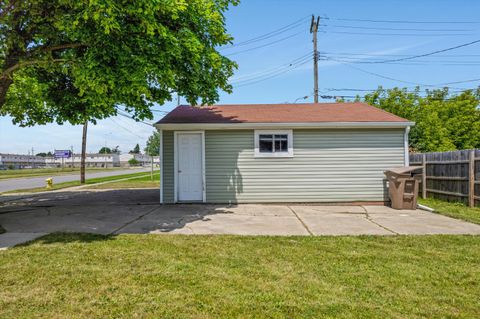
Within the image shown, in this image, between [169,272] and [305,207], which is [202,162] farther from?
[169,272]

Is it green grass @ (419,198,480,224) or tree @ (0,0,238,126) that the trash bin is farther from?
tree @ (0,0,238,126)

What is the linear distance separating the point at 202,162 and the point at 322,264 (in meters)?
6.27

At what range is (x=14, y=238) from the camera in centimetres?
554

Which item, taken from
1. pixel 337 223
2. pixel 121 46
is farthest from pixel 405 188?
pixel 121 46

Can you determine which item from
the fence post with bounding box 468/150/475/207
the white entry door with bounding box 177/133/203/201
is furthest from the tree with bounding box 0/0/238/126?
the fence post with bounding box 468/150/475/207

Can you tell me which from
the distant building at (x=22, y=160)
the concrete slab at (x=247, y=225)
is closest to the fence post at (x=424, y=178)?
the concrete slab at (x=247, y=225)

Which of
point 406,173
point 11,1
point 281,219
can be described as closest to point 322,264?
point 281,219

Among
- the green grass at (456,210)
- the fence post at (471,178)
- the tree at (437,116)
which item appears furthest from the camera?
the tree at (437,116)

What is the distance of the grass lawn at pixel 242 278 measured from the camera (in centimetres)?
295

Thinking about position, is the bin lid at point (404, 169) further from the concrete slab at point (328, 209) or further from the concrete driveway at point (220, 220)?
the concrete slab at point (328, 209)

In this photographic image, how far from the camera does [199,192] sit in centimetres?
989

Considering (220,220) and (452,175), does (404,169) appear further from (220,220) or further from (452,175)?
(220,220)

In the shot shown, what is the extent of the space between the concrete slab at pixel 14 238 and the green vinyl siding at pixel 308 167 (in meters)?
5.01

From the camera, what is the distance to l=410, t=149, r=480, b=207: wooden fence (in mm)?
8789
